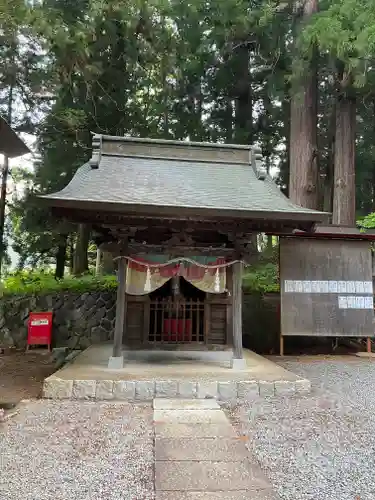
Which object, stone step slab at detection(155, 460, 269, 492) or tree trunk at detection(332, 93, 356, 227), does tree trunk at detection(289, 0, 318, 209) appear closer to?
tree trunk at detection(332, 93, 356, 227)

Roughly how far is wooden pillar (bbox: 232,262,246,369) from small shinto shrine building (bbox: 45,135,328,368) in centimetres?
2

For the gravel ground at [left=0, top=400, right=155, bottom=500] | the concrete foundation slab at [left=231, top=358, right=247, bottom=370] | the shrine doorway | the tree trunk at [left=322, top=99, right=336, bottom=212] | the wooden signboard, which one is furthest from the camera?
the tree trunk at [left=322, top=99, right=336, bottom=212]

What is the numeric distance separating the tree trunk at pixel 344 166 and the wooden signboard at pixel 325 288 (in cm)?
267

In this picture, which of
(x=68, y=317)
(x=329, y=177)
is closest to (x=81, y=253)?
(x=68, y=317)

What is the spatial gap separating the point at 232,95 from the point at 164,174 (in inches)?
356

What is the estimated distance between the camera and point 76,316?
980 centimetres

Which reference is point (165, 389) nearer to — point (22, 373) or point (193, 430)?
point (193, 430)

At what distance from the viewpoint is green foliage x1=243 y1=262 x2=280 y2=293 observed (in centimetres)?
949

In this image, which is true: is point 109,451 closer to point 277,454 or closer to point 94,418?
point 94,418

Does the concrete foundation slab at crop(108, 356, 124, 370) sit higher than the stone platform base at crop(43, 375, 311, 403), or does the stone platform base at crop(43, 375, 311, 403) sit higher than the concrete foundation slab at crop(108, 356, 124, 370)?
the concrete foundation slab at crop(108, 356, 124, 370)

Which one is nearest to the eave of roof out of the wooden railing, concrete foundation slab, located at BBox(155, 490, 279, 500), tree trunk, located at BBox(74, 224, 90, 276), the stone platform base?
the wooden railing

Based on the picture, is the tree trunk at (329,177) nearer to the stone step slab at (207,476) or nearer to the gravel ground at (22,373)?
the gravel ground at (22,373)

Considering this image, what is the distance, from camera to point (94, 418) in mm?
4066

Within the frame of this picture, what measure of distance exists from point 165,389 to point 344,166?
8.83m
